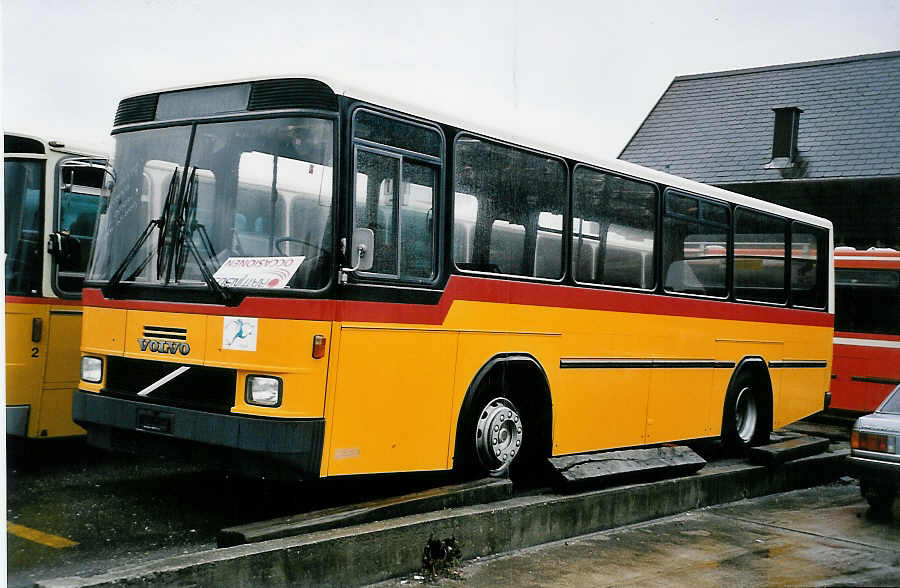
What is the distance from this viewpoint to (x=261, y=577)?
197 inches

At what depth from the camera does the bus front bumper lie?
5656 mm

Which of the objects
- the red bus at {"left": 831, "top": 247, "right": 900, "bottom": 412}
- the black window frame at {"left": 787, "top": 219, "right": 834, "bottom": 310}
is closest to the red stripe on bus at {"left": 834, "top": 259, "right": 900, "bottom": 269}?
the red bus at {"left": 831, "top": 247, "right": 900, "bottom": 412}

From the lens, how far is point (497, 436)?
7.10m

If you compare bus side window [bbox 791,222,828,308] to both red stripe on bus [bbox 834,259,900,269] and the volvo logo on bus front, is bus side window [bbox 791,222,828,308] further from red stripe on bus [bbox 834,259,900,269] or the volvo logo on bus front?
the volvo logo on bus front

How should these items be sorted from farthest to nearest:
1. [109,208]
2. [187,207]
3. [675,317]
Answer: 1. [675,317]
2. [109,208]
3. [187,207]

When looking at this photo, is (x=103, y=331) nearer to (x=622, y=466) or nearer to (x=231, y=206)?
(x=231, y=206)

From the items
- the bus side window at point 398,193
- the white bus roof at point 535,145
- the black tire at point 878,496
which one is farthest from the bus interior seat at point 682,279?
the bus side window at point 398,193

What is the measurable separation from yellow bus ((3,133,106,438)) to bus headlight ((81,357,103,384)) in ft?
4.09

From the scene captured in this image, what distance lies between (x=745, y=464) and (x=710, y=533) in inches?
89.5

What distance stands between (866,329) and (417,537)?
34.3ft

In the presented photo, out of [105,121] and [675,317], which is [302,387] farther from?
[675,317]

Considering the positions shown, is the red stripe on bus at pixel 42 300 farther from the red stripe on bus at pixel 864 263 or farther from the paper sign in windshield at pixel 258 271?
the red stripe on bus at pixel 864 263

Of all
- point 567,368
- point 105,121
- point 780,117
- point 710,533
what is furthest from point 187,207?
point 780,117

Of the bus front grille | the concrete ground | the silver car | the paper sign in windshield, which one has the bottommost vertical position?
the concrete ground
